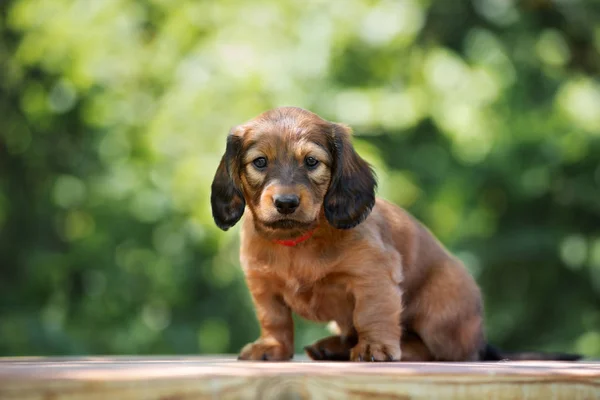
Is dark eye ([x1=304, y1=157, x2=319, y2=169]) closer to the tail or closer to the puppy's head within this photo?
the puppy's head

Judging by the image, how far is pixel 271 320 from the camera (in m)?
4.77

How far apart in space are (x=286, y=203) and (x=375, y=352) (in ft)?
2.68

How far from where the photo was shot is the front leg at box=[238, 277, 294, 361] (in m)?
4.73

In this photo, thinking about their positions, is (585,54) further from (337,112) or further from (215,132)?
(215,132)

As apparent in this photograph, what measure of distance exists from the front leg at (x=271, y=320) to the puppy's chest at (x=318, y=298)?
0.06 m

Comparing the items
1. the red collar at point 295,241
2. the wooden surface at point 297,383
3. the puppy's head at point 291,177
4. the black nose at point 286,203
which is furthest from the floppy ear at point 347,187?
the wooden surface at point 297,383

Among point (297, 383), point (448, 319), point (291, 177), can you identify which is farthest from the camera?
point (448, 319)

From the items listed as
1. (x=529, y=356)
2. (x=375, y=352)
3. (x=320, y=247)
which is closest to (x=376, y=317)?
(x=375, y=352)

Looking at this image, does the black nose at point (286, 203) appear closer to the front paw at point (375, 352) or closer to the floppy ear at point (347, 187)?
the floppy ear at point (347, 187)

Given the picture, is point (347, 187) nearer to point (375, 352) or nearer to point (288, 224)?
point (288, 224)

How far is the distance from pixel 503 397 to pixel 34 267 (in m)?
10.0

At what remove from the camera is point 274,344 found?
473cm

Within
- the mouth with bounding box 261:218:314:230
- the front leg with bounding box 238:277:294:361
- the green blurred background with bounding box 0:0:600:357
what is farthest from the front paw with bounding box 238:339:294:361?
the green blurred background with bounding box 0:0:600:357

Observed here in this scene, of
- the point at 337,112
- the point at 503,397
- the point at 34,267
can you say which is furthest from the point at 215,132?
the point at 503,397
